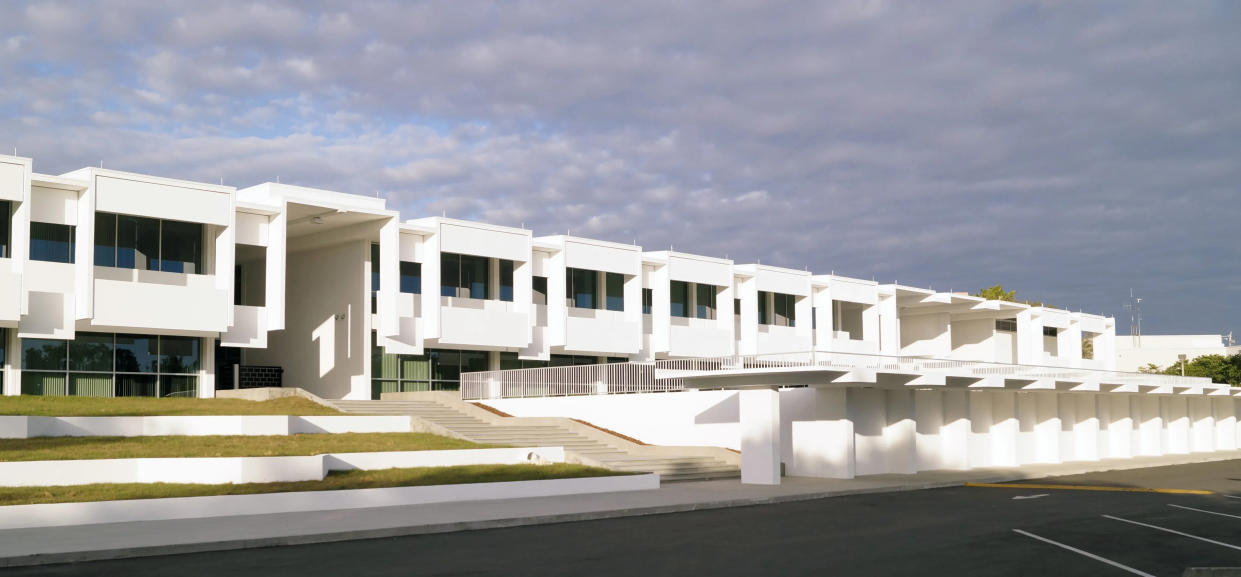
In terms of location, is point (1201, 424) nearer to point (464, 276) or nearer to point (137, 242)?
point (464, 276)

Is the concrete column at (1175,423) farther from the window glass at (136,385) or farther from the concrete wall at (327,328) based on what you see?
the window glass at (136,385)

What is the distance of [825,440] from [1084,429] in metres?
20.4

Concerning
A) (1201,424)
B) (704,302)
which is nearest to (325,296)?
(704,302)

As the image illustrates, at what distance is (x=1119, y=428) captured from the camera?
51.8 meters

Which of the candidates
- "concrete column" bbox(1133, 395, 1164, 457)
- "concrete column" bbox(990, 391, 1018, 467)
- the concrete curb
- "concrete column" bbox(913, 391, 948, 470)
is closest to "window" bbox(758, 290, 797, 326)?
"concrete column" bbox(1133, 395, 1164, 457)

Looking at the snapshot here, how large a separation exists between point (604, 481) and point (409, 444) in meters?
6.07

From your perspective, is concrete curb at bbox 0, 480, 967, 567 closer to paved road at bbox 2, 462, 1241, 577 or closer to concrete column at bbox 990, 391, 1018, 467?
paved road at bbox 2, 462, 1241, 577

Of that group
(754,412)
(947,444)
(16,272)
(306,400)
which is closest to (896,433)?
(947,444)

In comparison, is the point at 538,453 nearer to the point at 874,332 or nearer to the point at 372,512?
the point at 372,512

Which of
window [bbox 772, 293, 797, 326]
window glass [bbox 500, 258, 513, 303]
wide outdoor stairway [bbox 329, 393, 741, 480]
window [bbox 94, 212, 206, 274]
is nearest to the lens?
wide outdoor stairway [bbox 329, 393, 741, 480]

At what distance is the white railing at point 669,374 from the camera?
111 feet

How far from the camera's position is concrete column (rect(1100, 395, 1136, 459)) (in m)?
51.3

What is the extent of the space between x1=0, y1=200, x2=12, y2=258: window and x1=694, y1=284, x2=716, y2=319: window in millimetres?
32040

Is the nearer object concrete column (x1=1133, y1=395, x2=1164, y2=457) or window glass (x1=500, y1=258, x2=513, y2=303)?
window glass (x1=500, y1=258, x2=513, y2=303)
